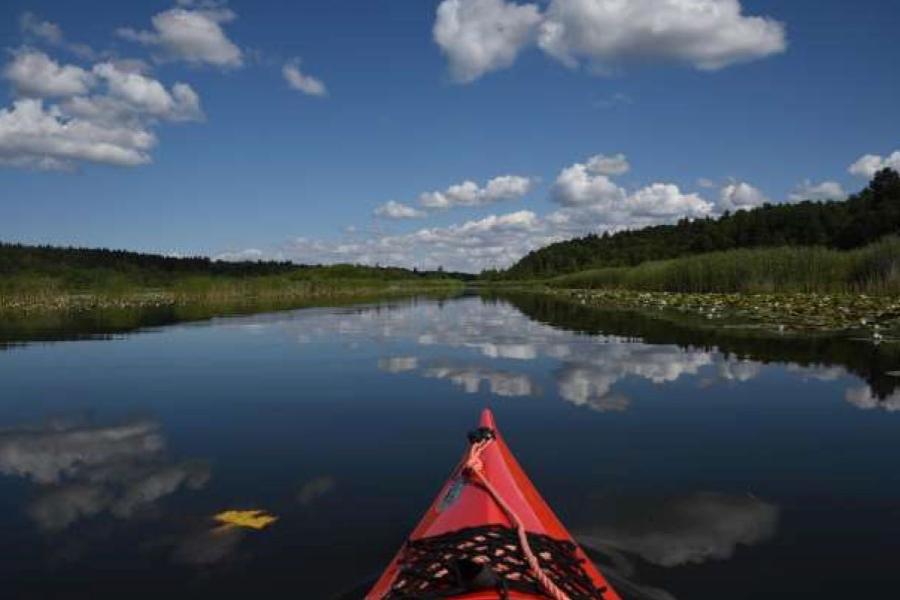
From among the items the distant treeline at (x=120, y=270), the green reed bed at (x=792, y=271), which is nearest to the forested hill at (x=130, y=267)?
the distant treeline at (x=120, y=270)

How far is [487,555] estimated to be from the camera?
7.88 ft

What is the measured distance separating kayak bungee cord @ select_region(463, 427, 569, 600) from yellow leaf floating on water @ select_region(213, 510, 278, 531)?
155 centimetres

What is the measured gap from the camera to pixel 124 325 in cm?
2075

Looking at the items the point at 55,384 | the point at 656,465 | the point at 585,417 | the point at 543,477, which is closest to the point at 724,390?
the point at 585,417

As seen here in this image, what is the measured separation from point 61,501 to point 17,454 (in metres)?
1.62

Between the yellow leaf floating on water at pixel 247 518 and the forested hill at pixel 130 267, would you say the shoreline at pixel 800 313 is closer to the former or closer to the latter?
the yellow leaf floating on water at pixel 247 518

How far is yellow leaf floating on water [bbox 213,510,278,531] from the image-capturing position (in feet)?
13.9

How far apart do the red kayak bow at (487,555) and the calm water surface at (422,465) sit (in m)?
0.83

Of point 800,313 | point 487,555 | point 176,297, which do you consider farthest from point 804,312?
point 176,297

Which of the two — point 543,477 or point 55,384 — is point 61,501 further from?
point 55,384

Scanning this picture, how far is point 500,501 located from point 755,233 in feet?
232

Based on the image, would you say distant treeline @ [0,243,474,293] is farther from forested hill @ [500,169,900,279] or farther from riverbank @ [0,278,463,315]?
forested hill @ [500,169,900,279]

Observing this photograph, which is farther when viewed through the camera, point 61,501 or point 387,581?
point 61,501

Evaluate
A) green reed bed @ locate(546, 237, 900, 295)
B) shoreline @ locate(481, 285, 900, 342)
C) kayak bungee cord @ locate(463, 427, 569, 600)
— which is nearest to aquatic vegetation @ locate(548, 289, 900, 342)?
shoreline @ locate(481, 285, 900, 342)
